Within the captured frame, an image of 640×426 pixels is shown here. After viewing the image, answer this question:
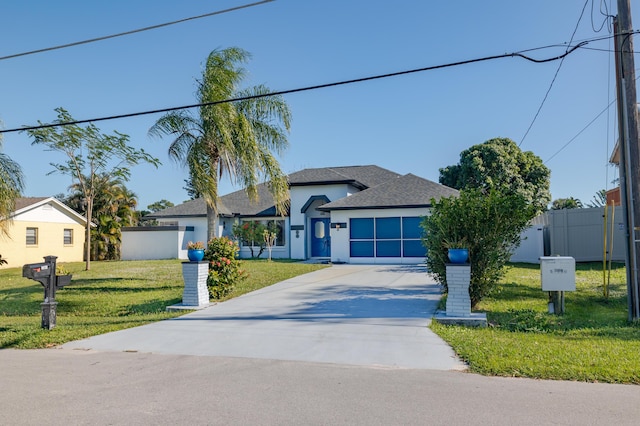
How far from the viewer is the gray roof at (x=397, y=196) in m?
21.4

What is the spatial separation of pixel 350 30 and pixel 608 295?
9.46 metres

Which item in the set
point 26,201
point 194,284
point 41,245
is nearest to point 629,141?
point 194,284

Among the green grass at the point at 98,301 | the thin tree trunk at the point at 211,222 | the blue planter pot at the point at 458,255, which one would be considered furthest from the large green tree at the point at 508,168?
the blue planter pot at the point at 458,255

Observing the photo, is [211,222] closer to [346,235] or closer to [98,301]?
[98,301]

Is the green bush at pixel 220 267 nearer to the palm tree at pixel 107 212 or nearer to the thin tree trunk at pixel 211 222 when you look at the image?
the thin tree trunk at pixel 211 222

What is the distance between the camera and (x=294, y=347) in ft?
24.5

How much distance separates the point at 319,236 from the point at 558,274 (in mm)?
16885

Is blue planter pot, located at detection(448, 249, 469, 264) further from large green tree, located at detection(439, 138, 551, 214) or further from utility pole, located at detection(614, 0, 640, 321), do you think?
large green tree, located at detection(439, 138, 551, 214)

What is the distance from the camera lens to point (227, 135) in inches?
565

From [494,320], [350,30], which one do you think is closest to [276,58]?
[350,30]

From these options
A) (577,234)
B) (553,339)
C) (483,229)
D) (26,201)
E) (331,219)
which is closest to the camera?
(553,339)

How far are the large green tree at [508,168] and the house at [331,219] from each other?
7.69m

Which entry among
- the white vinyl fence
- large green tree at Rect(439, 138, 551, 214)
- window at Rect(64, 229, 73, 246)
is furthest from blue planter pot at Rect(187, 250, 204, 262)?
large green tree at Rect(439, 138, 551, 214)

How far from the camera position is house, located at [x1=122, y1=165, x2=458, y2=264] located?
70.8ft
